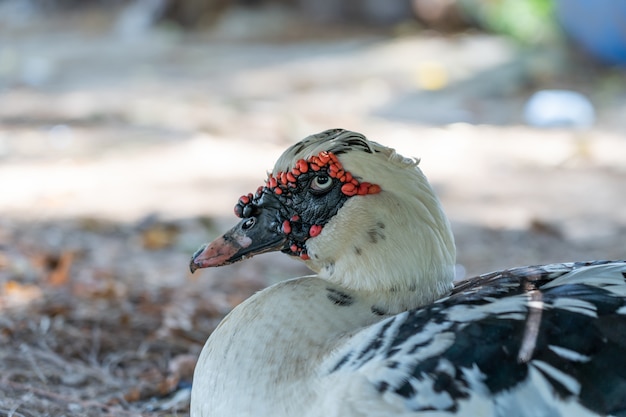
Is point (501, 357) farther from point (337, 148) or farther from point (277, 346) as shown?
point (337, 148)

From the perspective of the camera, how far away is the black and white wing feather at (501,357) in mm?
2047

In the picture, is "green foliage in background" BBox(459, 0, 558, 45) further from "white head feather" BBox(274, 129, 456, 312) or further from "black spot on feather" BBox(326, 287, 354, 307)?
"black spot on feather" BBox(326, 287, 354, 307)

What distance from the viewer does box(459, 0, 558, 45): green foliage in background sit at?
11.0m

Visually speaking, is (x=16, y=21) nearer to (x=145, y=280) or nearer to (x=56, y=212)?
(x=56, y=212)

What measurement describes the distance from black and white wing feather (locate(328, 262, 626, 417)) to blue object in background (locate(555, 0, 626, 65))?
7.82 m

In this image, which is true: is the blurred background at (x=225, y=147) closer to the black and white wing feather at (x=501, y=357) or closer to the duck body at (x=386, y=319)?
the duck body at (x=386, y=319)

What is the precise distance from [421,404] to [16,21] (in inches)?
624

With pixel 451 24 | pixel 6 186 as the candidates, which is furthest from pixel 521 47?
pixel 6 186

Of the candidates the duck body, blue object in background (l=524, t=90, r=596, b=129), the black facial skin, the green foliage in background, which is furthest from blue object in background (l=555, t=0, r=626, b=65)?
the black facial skin

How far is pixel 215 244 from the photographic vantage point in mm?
2520

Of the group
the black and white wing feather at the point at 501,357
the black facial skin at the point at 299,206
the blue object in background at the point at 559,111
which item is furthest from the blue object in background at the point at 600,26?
the black and white wing feather at the point at 501,357

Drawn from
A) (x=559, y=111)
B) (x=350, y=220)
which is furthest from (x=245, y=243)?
(x=559, y=111)

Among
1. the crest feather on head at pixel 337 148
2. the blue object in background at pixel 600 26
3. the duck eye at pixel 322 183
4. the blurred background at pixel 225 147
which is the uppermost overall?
the blue object in background at pixel 600 26

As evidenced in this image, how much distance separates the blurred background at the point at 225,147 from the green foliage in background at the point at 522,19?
1.2 inches
